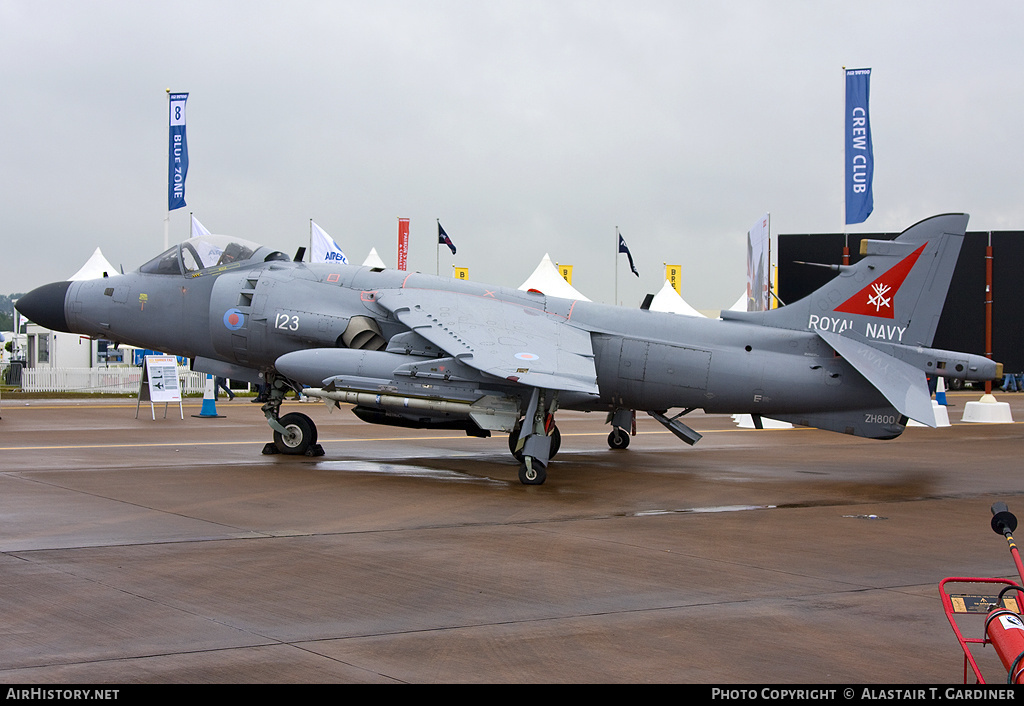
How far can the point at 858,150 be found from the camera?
23422 mm

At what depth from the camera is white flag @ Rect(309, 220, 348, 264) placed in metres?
37.4

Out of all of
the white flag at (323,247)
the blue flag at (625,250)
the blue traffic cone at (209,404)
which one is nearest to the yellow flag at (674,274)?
the blue flag at (625,250)

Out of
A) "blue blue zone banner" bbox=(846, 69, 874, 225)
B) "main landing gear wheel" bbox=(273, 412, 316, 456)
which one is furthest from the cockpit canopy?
"blue blue zone banner" bbox=(846, 69, 874, 225)

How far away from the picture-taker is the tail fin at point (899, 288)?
1383 centimetres

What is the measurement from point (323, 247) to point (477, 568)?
1244 inches

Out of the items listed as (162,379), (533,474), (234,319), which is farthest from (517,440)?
(162,379)

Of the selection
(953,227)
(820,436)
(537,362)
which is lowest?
(820,436)

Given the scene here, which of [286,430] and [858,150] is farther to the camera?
[858,150]

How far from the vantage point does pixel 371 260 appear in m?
44.1

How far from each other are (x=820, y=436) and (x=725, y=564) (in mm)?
16369

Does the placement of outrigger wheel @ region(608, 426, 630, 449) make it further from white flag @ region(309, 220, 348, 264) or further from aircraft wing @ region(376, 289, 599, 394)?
white flag @ region(309, 220, 348, 264)

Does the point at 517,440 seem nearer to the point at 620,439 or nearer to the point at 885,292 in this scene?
the point at 620,439
